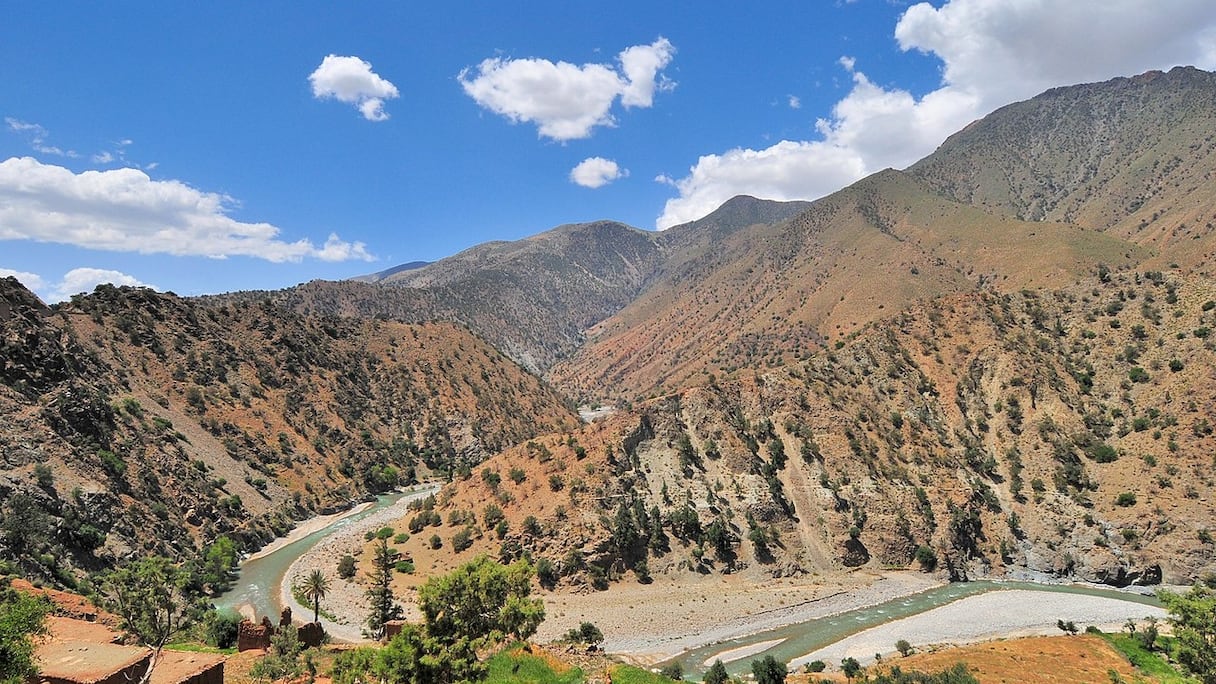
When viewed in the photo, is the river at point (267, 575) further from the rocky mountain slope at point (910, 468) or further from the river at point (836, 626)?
the river at point (836, 626)

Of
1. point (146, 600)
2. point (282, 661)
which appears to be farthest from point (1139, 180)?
point (146, 600)

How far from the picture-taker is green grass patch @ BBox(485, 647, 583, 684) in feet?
62.2

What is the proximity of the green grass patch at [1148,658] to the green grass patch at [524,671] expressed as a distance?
34046 millimetres

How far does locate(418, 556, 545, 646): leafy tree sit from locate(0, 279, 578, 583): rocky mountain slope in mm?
32123

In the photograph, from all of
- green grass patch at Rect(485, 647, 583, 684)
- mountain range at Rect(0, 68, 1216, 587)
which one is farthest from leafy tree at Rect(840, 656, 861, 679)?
green grass patch at Rect(485, 647, 583, 684)

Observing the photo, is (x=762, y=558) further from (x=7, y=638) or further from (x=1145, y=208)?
(x=1145, y=208)

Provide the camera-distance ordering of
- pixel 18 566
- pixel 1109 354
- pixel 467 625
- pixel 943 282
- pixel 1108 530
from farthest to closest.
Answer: pixel 943 282, pixel 1109 354, pixel 1108 530, pixel 18 566, pixel 467 625

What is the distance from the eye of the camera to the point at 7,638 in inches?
583

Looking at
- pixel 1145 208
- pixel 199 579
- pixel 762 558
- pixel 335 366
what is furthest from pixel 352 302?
pixel 1145 208

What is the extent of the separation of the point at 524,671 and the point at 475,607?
10.1ft

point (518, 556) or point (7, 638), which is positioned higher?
point (7, 638)

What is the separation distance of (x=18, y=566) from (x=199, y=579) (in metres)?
13.6

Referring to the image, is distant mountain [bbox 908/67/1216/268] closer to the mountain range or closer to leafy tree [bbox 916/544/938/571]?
the mountain range

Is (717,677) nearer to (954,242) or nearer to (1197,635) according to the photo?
(1197,635)
